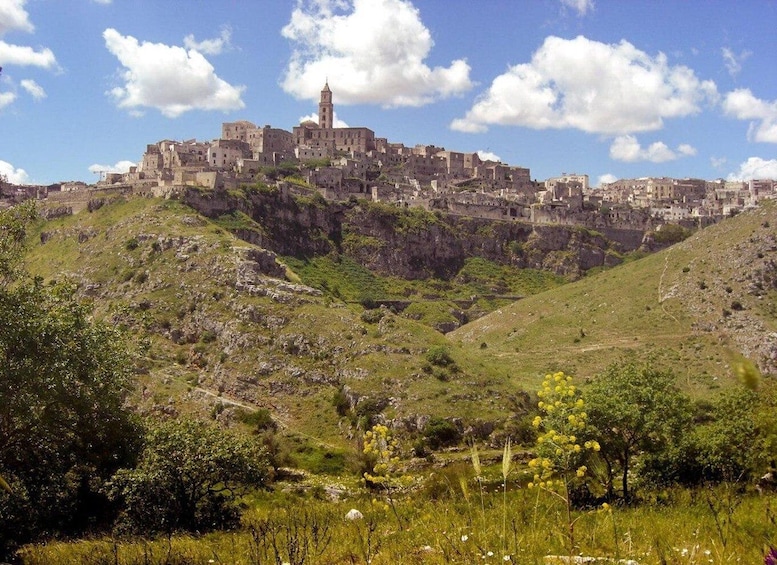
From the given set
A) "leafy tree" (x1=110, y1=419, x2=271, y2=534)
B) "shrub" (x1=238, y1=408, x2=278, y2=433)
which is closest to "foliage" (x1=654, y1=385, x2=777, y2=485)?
"leafy tree" (x1=110, y1=419, x2=271, y2=534)

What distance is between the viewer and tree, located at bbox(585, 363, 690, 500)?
19188 mm

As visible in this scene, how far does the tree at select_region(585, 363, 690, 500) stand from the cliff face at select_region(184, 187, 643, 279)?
56490 millimetres

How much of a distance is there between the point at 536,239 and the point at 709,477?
87.6 metres

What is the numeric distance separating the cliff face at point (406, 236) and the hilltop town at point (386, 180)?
2.91m

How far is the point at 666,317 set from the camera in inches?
2397

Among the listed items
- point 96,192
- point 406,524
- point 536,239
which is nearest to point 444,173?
point 536,239

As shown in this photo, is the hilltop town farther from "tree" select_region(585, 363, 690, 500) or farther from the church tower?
"tree" select_region(585, 363, 690, 500)

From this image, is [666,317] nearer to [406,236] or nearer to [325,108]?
[406,236]

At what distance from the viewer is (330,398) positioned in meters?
45.5

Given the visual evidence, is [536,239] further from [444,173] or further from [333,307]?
[333,307]

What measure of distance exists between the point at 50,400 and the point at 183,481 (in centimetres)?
485

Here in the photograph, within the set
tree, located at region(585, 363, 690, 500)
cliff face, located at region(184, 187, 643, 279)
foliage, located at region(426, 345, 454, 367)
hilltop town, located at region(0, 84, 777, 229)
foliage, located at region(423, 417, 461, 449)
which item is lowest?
foliage, located at region(423, 417, 461, 449)

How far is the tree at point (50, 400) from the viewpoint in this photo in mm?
12633

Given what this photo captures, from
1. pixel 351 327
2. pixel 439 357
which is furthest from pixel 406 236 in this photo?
pixel 439 357
